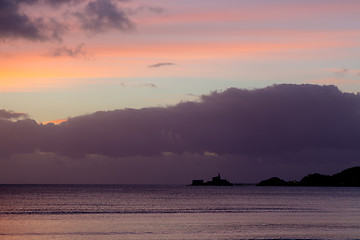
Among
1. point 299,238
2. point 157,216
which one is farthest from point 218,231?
point 157,216

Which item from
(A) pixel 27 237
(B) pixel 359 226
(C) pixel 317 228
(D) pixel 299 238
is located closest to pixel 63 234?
(A) pixel 27 237

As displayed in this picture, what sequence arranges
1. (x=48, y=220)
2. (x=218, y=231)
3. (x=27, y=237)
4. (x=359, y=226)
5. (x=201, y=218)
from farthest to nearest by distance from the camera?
(x=201, y=218) → (x=48, y=220) → (x=359, y=226) → (x=218, y=231) → (x=27, y=237)

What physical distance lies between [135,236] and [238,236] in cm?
1210

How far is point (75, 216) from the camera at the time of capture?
9962 cm

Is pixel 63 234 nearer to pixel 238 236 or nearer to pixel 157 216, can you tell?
pixel 238 236

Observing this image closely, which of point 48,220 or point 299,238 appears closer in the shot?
point 299,238

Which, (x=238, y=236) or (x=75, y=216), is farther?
(x=75, y=216)

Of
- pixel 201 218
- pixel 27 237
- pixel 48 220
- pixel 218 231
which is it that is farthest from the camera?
pixel 201 218

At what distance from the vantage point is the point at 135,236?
226 ft

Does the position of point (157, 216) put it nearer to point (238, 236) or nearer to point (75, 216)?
point (75, 216)

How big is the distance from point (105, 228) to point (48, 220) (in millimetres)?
16482

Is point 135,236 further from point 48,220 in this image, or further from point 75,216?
point 75,216

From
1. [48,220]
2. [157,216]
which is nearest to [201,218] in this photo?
[157,216]

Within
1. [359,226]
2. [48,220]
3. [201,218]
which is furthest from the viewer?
[201,218]
